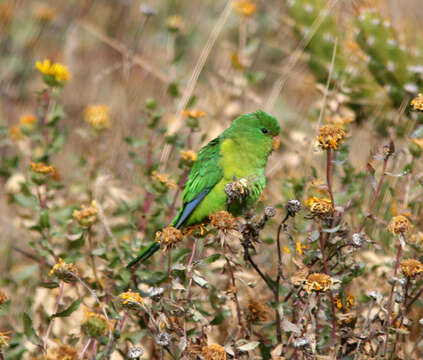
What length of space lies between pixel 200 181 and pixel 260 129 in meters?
0.39

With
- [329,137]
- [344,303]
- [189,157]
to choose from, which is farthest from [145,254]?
[329,137]

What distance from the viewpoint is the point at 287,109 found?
4828 mm

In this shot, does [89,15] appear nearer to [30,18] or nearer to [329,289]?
[30,18]

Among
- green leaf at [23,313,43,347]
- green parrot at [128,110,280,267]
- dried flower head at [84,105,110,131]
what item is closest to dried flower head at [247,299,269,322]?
green parrot at [128,110,280,267]

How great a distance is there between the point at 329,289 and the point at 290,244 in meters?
0.21

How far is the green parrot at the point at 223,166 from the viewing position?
8.11 ft

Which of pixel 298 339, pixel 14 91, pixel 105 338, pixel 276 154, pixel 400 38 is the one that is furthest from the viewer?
pixel 14 91

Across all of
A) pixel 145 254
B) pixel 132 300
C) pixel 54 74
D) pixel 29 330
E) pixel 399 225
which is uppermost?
pixel 399 225

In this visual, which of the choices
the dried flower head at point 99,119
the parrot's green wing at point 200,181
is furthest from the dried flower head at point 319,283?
the dried flower head at point 99,119

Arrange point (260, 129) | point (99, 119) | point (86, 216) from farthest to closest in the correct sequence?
1. point (99, 119)
2. point (260, 129)
3. point (86, 216)

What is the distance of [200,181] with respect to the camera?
8.13 ft

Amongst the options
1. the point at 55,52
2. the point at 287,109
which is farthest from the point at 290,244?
the point at 55,52

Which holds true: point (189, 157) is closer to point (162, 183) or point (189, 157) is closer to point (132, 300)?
point (162, 183)

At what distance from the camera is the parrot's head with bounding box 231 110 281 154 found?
2568 millimetres
